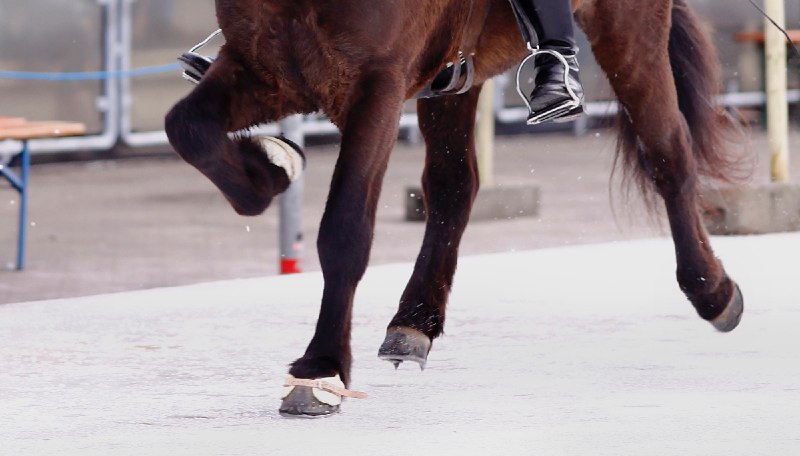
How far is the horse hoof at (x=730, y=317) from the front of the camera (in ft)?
19.3

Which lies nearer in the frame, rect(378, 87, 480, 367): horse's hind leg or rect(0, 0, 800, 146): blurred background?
rect(378, 87, 480, 367): horse's hind leg

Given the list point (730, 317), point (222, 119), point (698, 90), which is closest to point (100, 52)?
point (698, 90)

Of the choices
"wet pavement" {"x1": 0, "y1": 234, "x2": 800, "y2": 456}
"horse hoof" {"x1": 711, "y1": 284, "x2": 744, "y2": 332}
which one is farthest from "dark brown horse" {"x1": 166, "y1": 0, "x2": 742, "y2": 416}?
"horse hoof" {"x1": 711, "y1": 284, "x2": 744, "y2": 332}

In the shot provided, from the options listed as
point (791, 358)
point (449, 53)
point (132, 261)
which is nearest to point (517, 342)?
point (791, 358)

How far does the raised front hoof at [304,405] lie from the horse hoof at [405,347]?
2.17 ft

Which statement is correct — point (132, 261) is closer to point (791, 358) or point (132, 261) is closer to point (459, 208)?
point (459, 208)

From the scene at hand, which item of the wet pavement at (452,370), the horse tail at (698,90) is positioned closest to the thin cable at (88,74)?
the wet pavement at (452,370)

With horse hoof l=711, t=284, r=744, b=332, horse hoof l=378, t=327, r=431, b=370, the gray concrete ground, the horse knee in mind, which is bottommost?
the gray concrete ground

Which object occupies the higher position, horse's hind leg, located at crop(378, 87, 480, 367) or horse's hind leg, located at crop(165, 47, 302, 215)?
horse's hind leg, located at crop(165, 47, 302, 215)

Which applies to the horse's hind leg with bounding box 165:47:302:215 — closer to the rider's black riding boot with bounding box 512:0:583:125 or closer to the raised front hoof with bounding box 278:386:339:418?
the raised front hoof with bounding box 278:386:339:418

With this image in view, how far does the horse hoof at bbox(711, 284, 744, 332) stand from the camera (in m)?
5.88

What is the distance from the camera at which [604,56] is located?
5875mm

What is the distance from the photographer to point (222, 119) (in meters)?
4.56

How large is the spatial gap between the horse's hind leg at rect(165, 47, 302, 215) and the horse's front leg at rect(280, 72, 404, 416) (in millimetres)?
253
